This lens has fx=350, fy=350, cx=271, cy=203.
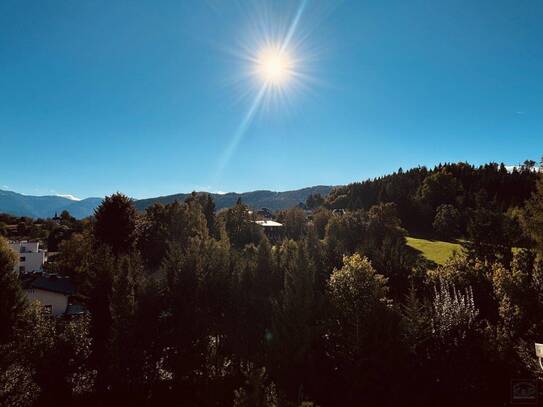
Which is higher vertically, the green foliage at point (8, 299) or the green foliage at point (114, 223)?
the green foliage at point (114, 223)

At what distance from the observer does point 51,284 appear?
129ft

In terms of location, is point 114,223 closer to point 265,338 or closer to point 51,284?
point 51,284

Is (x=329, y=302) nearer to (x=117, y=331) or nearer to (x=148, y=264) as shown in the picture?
(x=117, y=331)

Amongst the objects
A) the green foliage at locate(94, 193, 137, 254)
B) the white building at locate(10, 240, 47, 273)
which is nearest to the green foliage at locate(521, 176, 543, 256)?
the green foliage at locate(94, 193, 137, 254)

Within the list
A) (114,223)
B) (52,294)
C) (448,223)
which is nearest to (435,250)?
A: (448,223)

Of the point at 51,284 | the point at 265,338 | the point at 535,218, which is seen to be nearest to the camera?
the point at 265,338

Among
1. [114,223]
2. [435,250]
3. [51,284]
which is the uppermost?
[114,223]

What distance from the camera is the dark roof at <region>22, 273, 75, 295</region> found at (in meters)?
37.6

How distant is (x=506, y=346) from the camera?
16297mm

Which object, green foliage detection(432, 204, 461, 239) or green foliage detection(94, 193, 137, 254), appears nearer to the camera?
green foliage detection(94, 193, 137, 254)

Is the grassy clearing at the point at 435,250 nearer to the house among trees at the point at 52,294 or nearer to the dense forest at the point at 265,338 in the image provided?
the dense forest at the point at 265,338

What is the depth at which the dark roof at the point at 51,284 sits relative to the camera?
3762 centimetres

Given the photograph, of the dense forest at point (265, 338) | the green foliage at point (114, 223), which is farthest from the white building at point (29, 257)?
the dense forest at point (265, 338)

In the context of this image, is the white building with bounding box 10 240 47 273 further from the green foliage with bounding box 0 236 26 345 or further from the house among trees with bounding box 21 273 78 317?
the green foliage with bounding box 0 236 26 345
